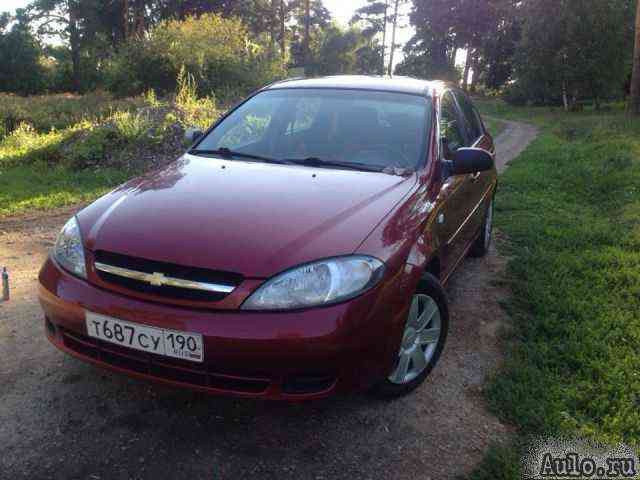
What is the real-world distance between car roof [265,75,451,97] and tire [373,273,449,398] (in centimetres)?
161

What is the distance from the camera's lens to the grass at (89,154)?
24.8ft

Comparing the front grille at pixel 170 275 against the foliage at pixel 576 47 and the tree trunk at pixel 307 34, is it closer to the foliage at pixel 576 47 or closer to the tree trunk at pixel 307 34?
the foliage at pixel 576 47

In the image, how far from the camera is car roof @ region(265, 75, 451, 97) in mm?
4129

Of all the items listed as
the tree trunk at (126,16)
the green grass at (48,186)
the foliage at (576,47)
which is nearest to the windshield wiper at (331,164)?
the green grass at (48,186)

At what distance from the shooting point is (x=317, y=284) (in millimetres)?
2428

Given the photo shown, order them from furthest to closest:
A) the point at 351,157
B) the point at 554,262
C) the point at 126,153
A: the point at 126,153, the point at 554,262, the point at 351,157

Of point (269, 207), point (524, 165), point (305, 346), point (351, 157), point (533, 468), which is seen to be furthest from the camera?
point (524, 165)

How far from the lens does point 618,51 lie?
79.6 feet

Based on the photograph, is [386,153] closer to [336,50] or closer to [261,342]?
[261,342]

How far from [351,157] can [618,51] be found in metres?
25.1

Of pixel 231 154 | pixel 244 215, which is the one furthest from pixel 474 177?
pixel 244 215

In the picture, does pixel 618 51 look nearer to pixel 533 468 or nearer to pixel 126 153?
pixel 126 153

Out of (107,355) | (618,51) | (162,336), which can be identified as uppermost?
(618,51)

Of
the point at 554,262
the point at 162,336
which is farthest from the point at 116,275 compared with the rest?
the point at 554,262
